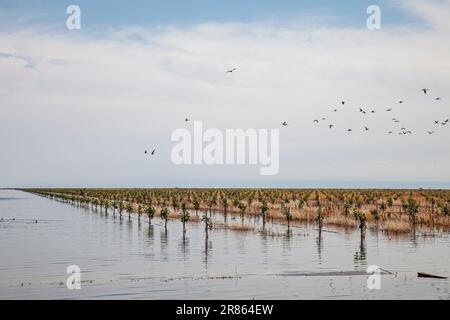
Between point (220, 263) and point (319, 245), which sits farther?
point (319, 245)

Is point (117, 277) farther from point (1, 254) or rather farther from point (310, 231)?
point (310, 231)

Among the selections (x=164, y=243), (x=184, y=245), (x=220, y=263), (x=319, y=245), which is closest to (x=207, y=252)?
(x=184, y=245)

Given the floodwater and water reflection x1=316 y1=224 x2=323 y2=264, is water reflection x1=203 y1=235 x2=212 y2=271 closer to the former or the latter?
the floodwater

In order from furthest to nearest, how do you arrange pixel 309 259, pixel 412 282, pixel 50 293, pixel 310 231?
pixel 310 231 → pixel 309 259 → pixel 412 282 → pixel 50 293

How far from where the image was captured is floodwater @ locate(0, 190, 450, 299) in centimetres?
2247

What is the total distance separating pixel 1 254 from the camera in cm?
3388

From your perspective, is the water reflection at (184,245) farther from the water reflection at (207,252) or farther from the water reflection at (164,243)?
the water reflection at (207,252)

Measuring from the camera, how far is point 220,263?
97.6 feet

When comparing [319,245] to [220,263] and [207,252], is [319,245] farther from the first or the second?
[220,263]

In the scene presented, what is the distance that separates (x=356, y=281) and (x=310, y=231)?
65.8 feet

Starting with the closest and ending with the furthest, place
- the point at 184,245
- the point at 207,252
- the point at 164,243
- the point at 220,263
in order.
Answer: the point at 220,263, the point at 207,252, the point at 184,245, the point at 164,243
